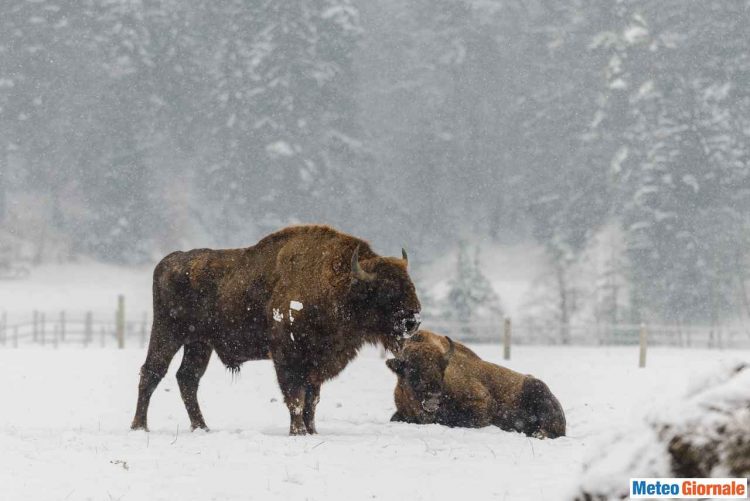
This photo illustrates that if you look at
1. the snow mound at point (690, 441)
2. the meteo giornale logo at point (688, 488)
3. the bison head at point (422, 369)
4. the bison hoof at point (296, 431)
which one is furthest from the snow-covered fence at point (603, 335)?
the meteo giornale logo at point (688, 488)

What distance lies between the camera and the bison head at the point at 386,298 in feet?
34.3

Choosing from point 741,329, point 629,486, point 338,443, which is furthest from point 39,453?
point 741,329

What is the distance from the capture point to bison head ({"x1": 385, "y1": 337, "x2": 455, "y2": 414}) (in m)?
11.6

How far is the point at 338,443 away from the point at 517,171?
200 feet

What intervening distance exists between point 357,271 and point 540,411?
3.00m

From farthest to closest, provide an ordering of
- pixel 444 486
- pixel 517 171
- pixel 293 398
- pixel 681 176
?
pixel 517 171 < pixel 681 176 < pixel 293 398 < pixel 444 486

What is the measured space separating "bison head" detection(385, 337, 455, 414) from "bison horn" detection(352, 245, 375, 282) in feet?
4.57

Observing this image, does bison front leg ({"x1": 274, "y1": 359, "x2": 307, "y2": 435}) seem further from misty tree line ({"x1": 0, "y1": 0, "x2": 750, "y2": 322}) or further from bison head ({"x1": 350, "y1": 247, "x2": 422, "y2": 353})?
misty tree line ({"x1": 0, "y1": 0, "x2": 750, "y2": 322})

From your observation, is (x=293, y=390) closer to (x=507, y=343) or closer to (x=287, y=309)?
(x=287, y=309)

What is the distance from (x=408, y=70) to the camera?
69812mm

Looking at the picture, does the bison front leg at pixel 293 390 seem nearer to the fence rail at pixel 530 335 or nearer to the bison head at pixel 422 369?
the bison head at pixel 422 369

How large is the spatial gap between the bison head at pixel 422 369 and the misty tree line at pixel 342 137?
3574 cm

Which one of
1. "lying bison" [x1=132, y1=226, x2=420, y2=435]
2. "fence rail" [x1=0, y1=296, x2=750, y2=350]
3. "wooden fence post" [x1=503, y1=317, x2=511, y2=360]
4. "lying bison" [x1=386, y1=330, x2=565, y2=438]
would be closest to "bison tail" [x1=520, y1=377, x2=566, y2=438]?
"lying bison" [x1=386, y1=330, x2=565, y2=438]

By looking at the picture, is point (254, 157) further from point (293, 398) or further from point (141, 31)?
point (293, 398)
